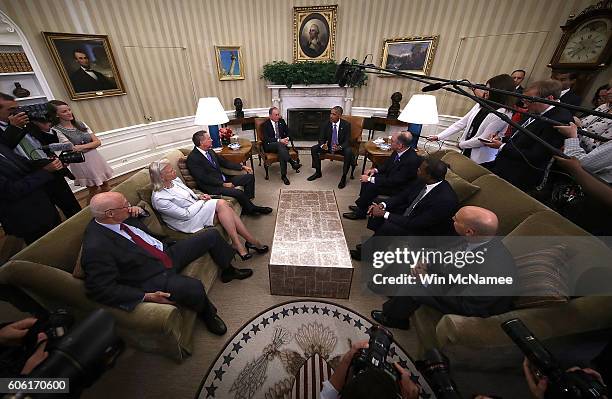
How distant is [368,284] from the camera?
2.46 metres

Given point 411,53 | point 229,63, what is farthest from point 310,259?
point 229,63

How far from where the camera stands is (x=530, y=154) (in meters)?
2.49

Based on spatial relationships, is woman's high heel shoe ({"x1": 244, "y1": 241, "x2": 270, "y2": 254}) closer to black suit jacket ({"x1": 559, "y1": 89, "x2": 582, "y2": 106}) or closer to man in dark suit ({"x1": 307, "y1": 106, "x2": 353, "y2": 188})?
man in dark suit ({"x1": 307, "y1": 106, "x2": 353, "y2": 188})

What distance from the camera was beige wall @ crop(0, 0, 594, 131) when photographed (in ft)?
12.5

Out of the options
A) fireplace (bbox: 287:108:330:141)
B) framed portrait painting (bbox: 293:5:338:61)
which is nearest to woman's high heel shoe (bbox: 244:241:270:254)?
fireplace (bbox: 287:108:330:141)

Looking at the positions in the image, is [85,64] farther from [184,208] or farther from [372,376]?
[372,376]

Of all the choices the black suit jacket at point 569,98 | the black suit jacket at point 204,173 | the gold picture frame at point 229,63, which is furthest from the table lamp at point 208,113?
the black suit jacket at point 569,98

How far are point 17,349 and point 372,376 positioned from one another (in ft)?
5.36

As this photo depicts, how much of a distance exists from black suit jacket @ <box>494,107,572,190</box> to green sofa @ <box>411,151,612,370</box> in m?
0.84

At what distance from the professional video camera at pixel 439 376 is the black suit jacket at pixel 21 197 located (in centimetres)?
321

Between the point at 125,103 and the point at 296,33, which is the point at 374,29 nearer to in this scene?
the point at 296,33

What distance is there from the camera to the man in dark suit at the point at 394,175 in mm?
3037

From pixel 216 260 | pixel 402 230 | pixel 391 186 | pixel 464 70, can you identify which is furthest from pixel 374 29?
pixel 216 260
